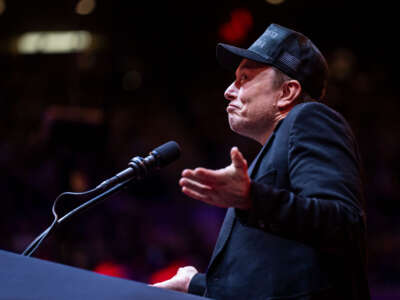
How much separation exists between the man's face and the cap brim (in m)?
0.06

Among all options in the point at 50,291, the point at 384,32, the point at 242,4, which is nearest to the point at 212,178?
the point at 50,291

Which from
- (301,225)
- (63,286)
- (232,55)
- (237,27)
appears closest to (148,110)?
(237,27)

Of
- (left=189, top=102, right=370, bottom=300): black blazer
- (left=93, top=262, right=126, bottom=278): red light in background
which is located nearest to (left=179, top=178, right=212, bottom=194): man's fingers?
(left=189, top=102, right=370, bottom=300): black blazer

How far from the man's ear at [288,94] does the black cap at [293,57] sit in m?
0.03

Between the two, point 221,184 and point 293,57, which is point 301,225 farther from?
point 293,57

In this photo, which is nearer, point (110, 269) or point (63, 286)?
point (63, 286)

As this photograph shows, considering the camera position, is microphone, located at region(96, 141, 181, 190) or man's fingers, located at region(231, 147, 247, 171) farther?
microphone, located at region(96, 141, 181, 190)

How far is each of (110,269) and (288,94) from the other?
404cm

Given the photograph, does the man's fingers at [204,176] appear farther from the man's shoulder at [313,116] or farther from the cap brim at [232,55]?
the cap brim at [232,55]

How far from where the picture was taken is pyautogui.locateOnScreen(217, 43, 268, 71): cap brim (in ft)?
5.25

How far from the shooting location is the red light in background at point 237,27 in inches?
201

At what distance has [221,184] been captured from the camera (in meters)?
0.98

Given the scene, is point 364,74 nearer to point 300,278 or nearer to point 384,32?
point 384,32

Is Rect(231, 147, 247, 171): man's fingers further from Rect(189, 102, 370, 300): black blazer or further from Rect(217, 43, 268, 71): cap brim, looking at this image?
Rect(217, 43, 268, 71): cap brim
